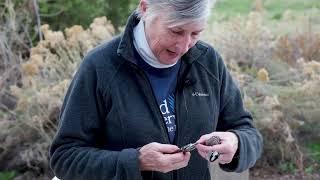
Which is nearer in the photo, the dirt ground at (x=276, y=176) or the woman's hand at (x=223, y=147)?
the woman's hand at (x=223, y=147)

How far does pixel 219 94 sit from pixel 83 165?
61cm

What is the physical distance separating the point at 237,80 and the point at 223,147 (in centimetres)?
297

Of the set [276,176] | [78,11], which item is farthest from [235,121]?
[78,11]

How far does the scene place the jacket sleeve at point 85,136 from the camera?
2.64 meters

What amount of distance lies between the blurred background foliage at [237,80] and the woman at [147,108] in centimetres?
268

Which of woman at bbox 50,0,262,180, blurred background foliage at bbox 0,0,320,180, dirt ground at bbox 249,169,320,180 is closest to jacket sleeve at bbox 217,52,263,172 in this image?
woman at bbox 50,0,262,180

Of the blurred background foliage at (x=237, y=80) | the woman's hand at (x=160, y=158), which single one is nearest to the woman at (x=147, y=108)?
the woman's hand at (x=160, y=158)

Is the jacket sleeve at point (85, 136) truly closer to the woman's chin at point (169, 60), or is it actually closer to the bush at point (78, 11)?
the woman's chin at point (169, 60)

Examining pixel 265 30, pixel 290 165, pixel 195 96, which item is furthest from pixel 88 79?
pixel 265 30

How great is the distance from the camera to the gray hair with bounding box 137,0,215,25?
8.38 ft

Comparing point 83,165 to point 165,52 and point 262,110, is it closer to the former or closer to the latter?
point 165,52

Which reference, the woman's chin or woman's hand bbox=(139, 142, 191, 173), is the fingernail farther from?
the woman's chin

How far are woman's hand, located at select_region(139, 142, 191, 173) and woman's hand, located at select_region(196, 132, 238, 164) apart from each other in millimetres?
66

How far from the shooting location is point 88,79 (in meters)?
2.67
